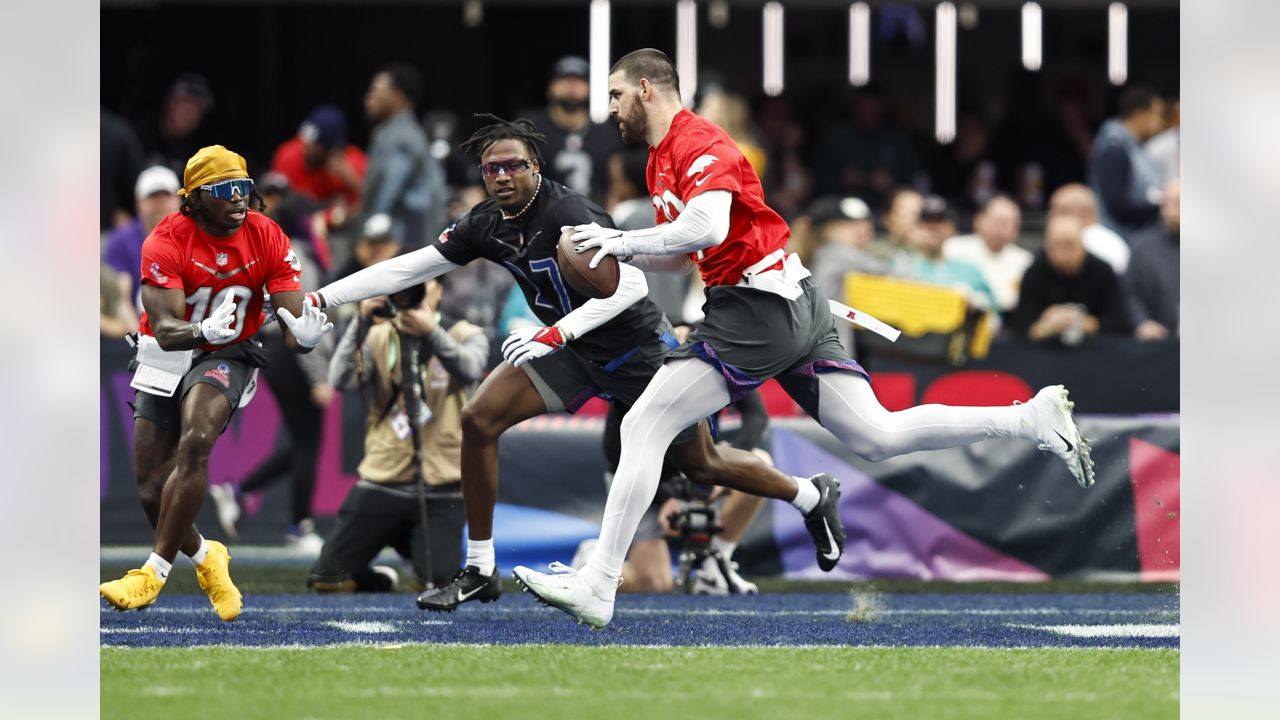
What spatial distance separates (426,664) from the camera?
5.96 m

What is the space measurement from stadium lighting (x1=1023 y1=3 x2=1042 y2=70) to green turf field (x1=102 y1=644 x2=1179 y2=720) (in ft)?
48.6

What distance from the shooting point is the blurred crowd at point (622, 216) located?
11.5 m

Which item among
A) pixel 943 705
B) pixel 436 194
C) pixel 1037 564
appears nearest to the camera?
pixel 943 705

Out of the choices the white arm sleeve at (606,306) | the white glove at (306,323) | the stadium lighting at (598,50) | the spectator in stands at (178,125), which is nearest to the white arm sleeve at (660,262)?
the white arm sleeve at (606,306)

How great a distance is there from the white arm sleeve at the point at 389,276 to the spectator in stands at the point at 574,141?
5.34 meters

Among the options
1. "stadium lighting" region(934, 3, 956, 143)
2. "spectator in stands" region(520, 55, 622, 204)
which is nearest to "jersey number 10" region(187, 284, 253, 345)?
"spectator in stands" region(520, 55, 622, 204)

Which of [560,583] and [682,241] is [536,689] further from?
[682,241]

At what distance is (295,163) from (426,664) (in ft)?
29.8

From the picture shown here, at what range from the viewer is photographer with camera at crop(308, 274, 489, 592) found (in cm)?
912

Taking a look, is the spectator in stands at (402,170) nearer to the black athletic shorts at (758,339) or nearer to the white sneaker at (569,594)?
the black athletic shorts at (758,339)

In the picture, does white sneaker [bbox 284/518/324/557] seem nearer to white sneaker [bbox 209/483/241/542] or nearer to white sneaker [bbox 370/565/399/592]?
white sneaker [bbox 209/483/241/542]

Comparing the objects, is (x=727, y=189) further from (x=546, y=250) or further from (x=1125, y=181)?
(x=1125, y=181)

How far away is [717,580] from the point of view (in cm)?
930
